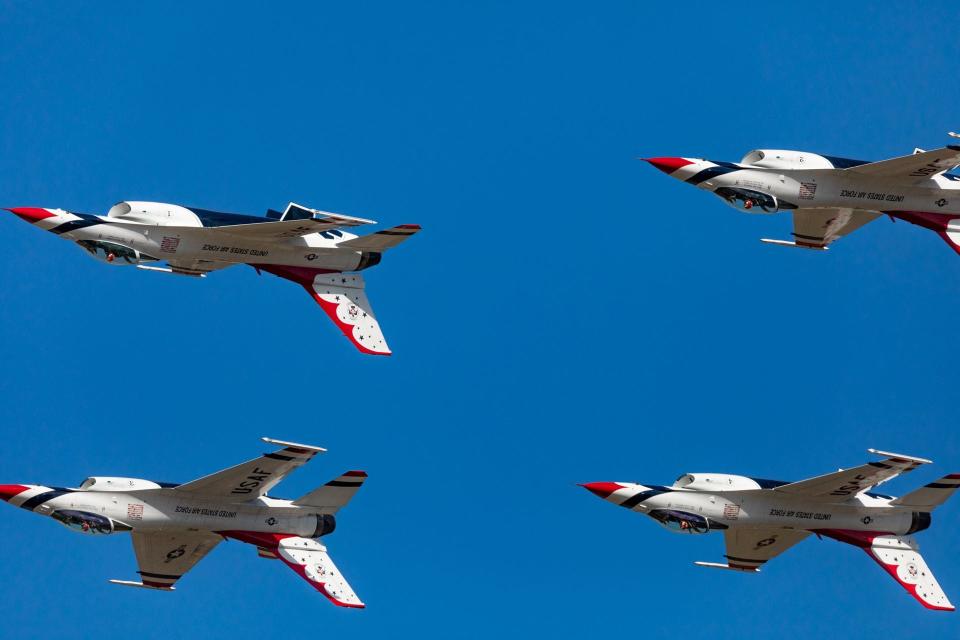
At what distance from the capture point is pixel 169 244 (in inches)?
3147

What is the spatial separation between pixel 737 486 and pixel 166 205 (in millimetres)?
19659

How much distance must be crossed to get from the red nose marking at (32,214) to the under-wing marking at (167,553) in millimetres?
10201

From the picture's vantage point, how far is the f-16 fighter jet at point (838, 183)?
80.4 metres

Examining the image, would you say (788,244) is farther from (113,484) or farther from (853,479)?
(113,484)

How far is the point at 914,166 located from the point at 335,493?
2077 cm

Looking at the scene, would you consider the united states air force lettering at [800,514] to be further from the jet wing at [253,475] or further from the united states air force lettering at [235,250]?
the united states air force lettering at [235,250]

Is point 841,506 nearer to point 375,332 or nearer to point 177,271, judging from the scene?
point 375,332

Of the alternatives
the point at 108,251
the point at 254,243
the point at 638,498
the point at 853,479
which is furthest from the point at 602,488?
the point at 108,251

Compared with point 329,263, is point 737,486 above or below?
below

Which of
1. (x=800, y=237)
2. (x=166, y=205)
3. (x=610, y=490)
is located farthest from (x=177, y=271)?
(x=800, y=237)

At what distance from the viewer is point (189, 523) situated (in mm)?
78000

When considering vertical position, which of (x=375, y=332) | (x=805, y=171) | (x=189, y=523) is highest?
(x=805, y=171)

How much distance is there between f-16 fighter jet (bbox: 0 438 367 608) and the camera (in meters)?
76.5

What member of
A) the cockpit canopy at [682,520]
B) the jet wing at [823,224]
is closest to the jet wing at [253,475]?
the cockpit canopy at [682,520]
